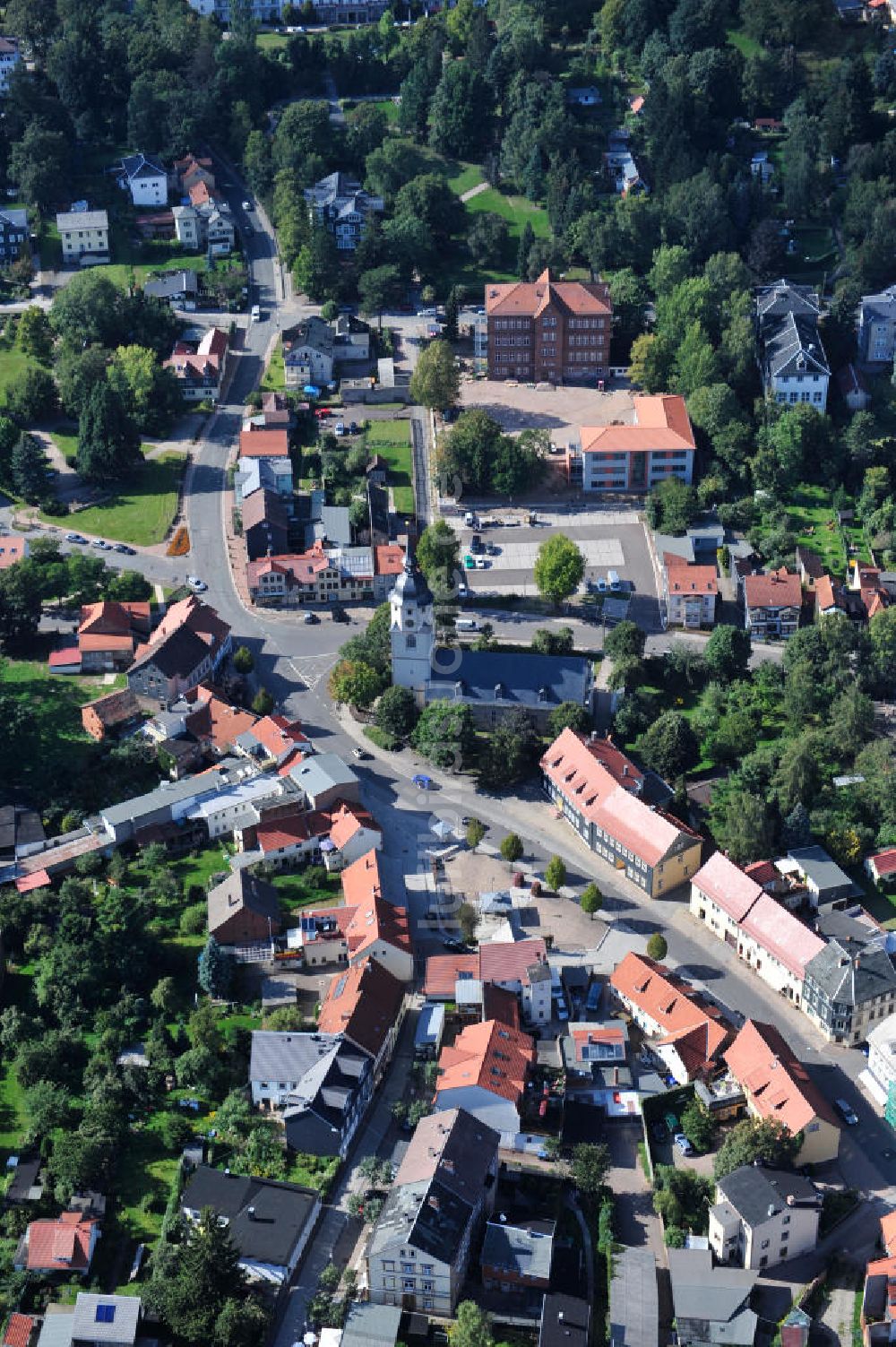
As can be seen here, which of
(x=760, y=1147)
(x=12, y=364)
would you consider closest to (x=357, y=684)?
(x=760, y=1147)

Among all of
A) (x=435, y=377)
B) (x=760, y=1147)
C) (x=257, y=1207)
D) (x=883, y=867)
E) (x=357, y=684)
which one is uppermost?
(x=435, y=377)

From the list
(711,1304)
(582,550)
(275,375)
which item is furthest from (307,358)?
(711,1304)

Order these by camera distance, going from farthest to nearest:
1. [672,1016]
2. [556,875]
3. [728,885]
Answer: [556,875]
[728,885]
[672,1016]

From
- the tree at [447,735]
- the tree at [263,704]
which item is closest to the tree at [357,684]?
the tree at [263,704]

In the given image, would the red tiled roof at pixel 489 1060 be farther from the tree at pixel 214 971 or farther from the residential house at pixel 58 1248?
the residential house at pixel 58 1248

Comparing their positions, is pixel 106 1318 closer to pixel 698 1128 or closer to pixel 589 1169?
pixel 589 1169

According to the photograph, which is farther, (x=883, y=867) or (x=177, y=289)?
(x=177, y=289)

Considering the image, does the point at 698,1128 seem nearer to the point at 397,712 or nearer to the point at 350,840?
the point at 350,840

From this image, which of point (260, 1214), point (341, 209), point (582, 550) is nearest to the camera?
point (260, 1214)

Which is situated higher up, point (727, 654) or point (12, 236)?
point (12, 236)
